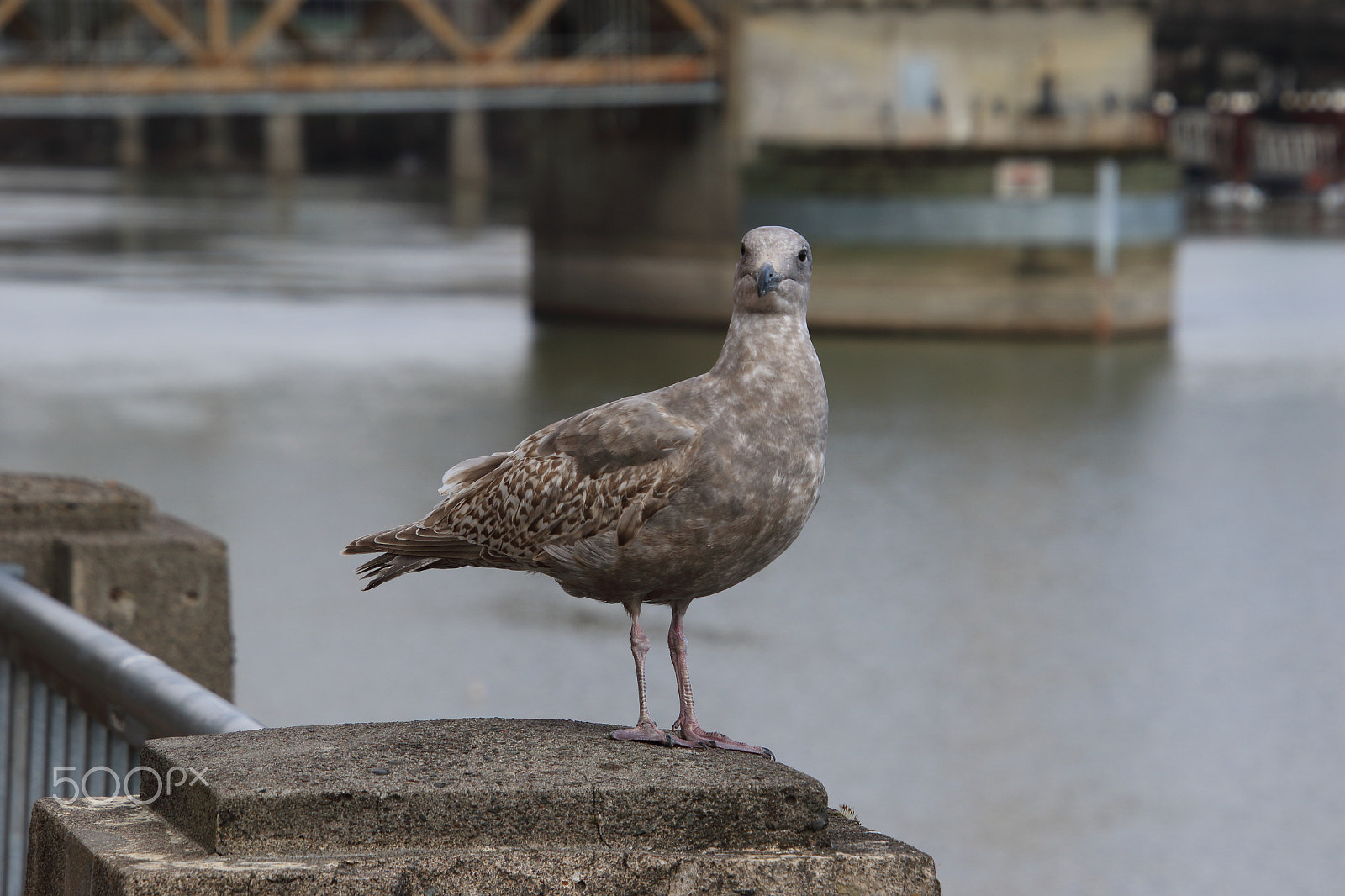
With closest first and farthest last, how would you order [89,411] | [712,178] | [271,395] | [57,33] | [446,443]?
[446,443], [89,411], [271,395], [712,178], [57,33]

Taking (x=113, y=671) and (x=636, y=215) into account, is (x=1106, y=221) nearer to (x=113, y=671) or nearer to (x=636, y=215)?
(x=636, y=215)

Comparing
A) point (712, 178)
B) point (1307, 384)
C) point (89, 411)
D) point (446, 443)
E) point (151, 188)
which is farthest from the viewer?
point (151, 188)

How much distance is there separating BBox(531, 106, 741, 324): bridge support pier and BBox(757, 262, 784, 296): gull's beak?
33.9 m

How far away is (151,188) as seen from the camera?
3597 inches

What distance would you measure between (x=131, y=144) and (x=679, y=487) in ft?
357

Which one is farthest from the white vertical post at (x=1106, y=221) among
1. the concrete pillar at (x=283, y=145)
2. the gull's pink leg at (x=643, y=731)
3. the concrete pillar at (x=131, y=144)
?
the concrete pillar at (x=131, y=144)

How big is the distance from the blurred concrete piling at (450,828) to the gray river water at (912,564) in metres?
8.31

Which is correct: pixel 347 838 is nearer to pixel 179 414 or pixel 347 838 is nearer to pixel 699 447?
pixel 699 447

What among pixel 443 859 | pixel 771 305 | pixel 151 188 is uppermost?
pixel 771 305

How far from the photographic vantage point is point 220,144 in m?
107

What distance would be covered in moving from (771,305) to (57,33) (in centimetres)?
6803

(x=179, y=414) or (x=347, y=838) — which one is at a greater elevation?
(x=347, y=838)

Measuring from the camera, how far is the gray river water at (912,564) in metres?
12.9

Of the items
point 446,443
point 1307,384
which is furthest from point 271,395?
point 1307,384
